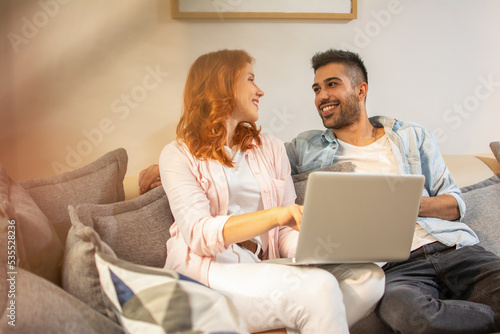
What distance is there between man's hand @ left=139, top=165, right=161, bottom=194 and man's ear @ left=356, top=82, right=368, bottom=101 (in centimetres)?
72

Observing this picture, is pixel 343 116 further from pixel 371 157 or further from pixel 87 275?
pixel 87 275

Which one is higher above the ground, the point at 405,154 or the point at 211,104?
the point at 211,104

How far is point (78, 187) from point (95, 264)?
0.30 metres

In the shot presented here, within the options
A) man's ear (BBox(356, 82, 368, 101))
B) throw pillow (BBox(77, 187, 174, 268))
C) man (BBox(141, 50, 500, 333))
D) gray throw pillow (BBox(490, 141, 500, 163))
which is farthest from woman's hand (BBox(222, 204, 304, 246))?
gray throw pillow (BBox(490, 141, 500, 163))

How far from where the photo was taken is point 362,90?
4.60 feet

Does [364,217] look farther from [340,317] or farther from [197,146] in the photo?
[197,146]

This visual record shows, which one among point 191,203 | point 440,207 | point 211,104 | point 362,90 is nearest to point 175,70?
point 211,104

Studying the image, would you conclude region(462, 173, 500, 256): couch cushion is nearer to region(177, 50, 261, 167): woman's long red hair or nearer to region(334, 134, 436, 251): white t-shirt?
region(334, 134, 436, 251): white t-shirt

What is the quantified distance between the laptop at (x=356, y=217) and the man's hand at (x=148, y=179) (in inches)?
18.5

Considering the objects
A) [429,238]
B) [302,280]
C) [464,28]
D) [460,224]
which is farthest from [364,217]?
[464,28]

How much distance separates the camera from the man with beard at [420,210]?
3.16ft

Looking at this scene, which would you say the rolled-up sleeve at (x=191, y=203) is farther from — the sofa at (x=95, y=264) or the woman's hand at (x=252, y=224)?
the sofa at (x=95, y=264)

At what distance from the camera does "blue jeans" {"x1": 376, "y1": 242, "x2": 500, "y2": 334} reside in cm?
94

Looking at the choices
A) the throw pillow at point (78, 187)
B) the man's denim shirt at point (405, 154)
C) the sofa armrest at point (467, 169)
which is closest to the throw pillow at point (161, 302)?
the throw pillow at point (78, 187)
